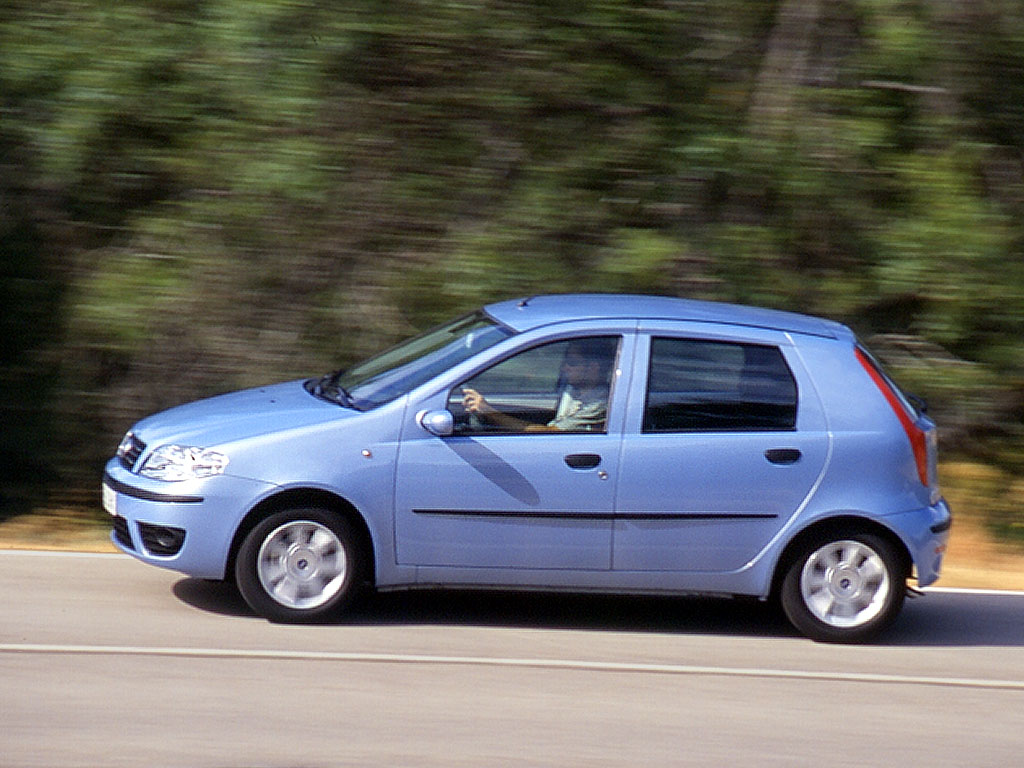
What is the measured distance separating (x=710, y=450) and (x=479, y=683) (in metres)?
1.62

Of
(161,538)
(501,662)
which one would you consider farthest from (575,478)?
(161,538)

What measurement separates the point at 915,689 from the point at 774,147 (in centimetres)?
454

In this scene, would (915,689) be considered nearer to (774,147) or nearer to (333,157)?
(774,147)

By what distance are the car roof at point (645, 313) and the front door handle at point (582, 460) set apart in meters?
0.70

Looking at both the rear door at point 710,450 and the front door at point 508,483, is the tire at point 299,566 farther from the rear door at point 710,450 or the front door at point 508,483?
the rear door at point 710,450

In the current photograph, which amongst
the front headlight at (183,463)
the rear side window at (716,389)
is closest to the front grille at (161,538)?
the front headlight at (183,463)

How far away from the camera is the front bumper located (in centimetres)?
631

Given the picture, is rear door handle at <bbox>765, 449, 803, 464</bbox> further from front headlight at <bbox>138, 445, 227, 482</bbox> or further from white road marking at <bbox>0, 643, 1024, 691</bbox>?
front headlight at <bbox>138, 445, 227, 482</bbox>

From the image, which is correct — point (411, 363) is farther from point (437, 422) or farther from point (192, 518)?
point (192, 518)

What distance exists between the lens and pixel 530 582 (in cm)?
650

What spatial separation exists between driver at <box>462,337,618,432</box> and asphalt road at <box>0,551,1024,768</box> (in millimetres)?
1027

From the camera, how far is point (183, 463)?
6.39 metres

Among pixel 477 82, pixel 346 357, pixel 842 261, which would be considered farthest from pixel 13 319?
pixel 842 261

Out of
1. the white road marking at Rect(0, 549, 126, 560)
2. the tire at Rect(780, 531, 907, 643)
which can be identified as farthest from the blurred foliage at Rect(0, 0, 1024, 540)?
the tire at Rect(780, 531, 907, 643)
